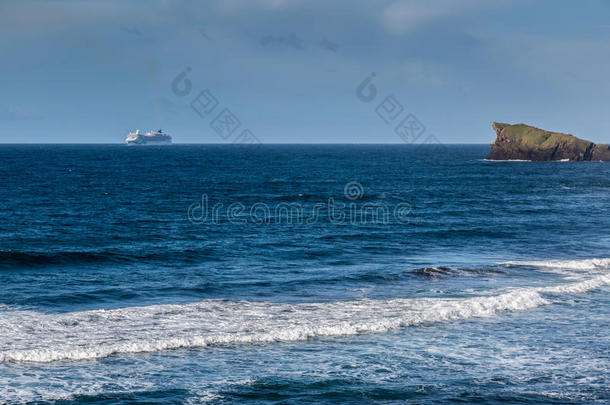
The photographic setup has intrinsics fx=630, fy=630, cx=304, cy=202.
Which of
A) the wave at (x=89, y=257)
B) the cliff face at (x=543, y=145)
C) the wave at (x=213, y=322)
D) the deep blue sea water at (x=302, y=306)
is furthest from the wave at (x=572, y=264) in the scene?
the cliff face at (x=543, y=145)

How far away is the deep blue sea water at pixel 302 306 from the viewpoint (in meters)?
17.8

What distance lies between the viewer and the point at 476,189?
8500cm

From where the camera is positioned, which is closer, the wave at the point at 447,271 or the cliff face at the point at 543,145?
the wave at the point at 447,271

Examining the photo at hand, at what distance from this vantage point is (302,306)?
87.7 feet

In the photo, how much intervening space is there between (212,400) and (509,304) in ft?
49.4

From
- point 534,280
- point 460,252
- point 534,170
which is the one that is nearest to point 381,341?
point 534,280

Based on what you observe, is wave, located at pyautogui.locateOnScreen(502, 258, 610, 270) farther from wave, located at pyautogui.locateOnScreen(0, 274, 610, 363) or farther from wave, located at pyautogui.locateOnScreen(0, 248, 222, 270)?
wave, located at pyautogui.locateOnScreen(0, 248, 222, 270)

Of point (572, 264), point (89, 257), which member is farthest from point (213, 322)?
point (572, 264)

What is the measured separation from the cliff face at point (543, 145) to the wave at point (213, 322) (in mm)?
136085

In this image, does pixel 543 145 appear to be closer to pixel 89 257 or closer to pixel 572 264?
pixel 572 264

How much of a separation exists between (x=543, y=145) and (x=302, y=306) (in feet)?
469

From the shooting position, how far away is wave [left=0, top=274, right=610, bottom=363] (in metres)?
21.0

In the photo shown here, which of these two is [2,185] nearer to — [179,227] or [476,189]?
[179,227]

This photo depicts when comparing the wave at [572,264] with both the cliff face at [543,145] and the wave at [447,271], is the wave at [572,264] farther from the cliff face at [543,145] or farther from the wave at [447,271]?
the cliff face at [543,145]
